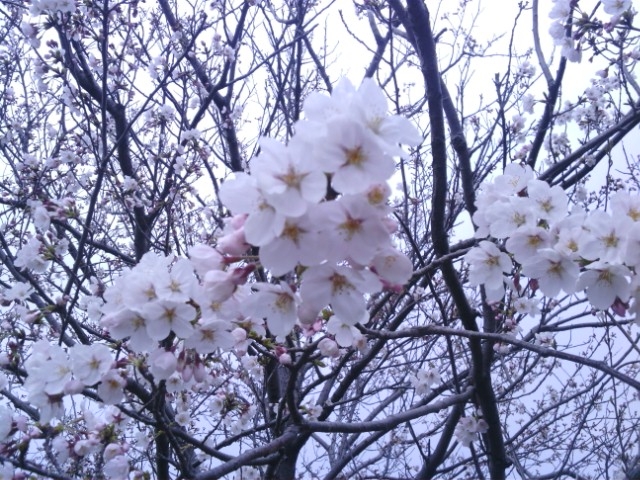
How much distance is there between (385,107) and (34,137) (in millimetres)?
5988

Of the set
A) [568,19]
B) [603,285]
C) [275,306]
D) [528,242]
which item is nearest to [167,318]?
[275,306]

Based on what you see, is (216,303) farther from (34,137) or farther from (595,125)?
(34,137)

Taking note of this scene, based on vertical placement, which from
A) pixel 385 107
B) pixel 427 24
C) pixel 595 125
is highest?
pixel 595 125

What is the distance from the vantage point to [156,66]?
4.80 metres

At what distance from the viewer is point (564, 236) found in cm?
134

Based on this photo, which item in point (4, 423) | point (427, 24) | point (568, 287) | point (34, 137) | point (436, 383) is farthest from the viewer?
point (34, 137)

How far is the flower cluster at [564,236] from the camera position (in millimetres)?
1229

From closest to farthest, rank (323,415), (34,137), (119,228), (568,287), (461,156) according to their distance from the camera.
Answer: (568,287) → (461,156) → (323,415) → (34,137) → (119,228)

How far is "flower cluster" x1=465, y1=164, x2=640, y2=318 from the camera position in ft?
4.03

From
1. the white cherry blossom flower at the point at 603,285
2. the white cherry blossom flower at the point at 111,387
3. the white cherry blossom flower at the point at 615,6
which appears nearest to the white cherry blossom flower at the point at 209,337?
the white cherry blossom flower at the point at 111,387

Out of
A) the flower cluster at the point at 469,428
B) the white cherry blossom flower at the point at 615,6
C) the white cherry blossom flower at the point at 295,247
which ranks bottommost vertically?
the white cherry blossom flower at the point at 295,247

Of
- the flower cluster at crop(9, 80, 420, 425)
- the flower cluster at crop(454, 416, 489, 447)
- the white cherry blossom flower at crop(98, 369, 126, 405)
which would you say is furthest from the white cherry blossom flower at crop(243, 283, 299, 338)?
the flower cluster at crop(454, 416, 489, 447)

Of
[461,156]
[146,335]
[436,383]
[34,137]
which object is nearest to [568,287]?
[146,335]

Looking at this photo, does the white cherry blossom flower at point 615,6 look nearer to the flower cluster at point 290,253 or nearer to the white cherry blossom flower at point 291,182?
the flower cluster at point 290,253
